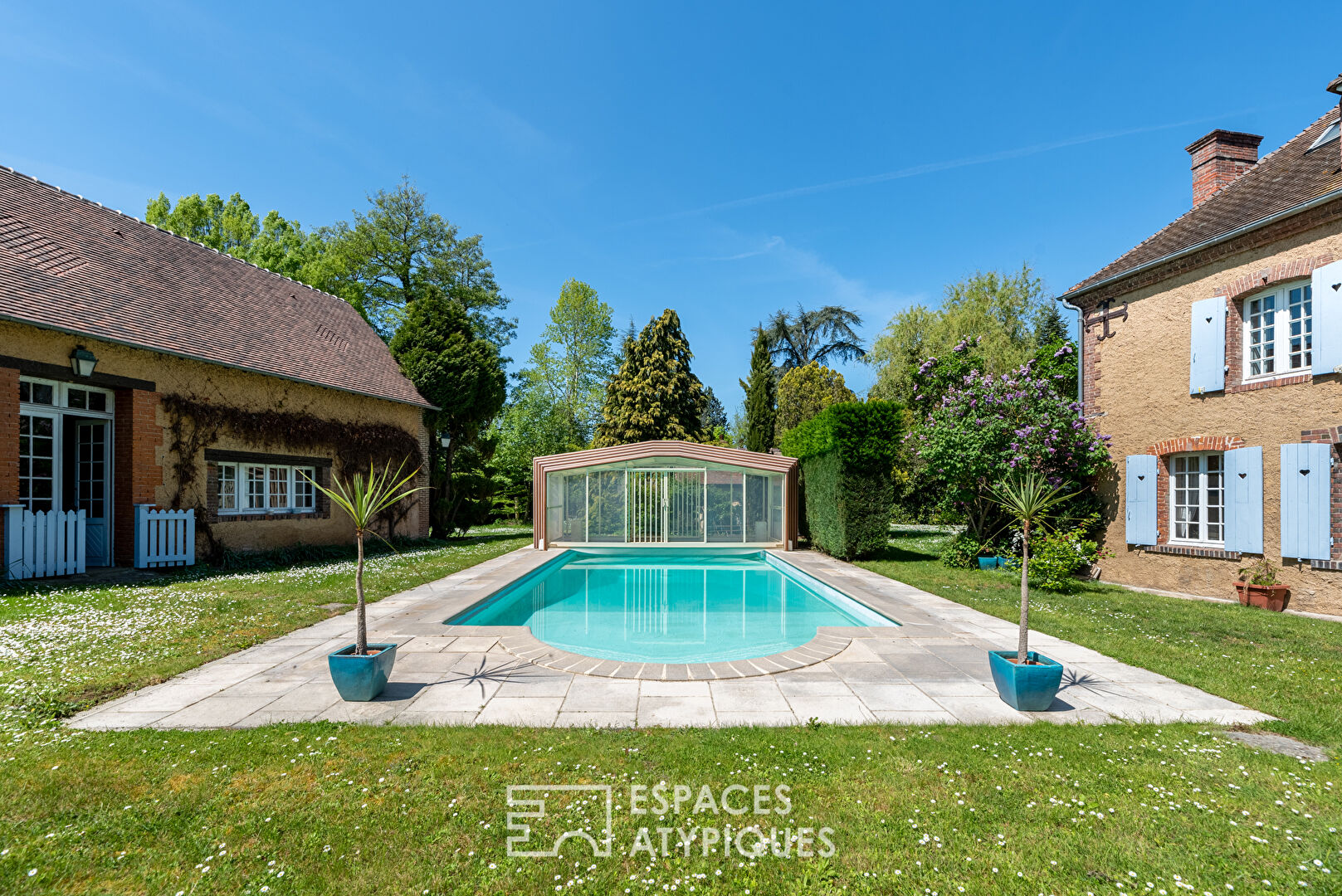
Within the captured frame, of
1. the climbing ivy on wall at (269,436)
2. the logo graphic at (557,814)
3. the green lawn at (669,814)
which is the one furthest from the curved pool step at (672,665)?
the climbing ivy on wall at (269,436)

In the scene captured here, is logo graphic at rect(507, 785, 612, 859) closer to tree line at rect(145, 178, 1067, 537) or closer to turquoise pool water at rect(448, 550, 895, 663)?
turquoise pool water at rect(448, 550, 895, 663)

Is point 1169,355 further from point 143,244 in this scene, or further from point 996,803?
point 143,244

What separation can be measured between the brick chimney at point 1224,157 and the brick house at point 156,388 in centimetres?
1746

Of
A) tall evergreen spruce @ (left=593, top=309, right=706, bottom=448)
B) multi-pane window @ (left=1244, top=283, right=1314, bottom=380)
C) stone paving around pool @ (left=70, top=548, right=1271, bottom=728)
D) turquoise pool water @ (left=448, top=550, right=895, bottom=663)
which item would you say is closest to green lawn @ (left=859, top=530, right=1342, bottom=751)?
stone paving around pool @ (left=70, top=548, right=1271, bottom=728)

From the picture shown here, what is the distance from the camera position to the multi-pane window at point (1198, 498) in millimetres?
8906

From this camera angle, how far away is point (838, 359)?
31.1 m

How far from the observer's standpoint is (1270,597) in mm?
7816

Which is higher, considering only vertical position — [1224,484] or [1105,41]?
[1105,41]

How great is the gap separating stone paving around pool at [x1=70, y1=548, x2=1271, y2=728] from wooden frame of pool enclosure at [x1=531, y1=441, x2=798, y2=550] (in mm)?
9067

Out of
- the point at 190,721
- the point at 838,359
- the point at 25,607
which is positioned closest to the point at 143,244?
the point at 25,607

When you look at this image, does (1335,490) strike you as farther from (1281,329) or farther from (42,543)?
(42,543)

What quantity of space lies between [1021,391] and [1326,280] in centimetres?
379

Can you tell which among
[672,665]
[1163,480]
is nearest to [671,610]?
[672,665]

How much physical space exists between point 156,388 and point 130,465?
134 cm
